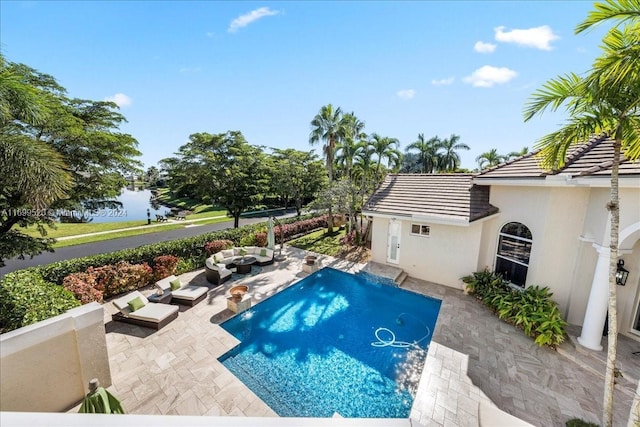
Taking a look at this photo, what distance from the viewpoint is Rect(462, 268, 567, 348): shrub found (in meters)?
8.21

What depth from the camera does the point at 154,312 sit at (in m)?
8.67

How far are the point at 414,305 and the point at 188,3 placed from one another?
49.6ft

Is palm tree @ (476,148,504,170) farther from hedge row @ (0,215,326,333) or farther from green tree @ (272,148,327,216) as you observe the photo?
hedge row @ (0,215,326,333)

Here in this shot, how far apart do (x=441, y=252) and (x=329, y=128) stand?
13990 millimetres

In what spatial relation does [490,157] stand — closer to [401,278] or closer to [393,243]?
[393,243]

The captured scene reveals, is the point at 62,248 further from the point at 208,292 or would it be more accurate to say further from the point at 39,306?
the point at 39,306

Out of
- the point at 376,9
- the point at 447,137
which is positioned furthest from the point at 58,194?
the point at 447,137

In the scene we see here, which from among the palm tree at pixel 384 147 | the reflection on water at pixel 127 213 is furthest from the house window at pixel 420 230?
the reflection on water at pixel 127 213

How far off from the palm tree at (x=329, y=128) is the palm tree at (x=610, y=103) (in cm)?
1641

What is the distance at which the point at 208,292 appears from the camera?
11281mm

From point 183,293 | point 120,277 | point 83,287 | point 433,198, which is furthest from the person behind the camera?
point 433,198

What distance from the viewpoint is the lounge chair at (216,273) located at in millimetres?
11922

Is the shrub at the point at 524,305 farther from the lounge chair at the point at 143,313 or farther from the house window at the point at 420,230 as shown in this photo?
the lounge chair at the point at 143,313

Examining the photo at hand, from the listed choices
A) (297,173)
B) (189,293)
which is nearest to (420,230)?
(189,293)
